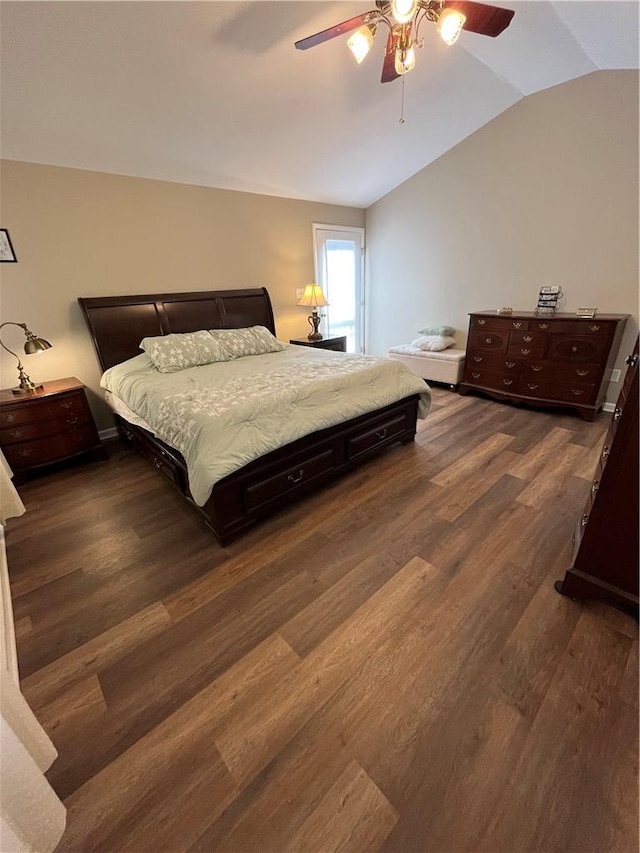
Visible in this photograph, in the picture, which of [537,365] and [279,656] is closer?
[279,656]

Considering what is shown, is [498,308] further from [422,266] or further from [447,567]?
[447,567]

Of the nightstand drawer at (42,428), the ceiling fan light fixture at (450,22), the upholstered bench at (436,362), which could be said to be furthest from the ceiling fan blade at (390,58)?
the nightstand drawer at (42,428)

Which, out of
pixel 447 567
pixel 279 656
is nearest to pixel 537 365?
pixel 447 567

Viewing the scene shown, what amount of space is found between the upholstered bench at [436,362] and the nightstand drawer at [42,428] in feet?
10.8

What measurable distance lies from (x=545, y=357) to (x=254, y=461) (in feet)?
10.2

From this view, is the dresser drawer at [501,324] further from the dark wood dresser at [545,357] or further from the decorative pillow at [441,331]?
the decorative pillow at [441,331]

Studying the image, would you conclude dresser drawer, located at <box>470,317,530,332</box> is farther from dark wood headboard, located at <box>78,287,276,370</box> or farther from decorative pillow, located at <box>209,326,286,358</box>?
dark wood headboard, located at <box>78,287,276,370</box>

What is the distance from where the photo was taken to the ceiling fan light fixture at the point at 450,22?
1594 millimetres

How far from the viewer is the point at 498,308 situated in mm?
4129

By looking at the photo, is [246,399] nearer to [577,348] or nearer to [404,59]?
[404,59]

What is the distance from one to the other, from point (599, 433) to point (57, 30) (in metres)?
4.57

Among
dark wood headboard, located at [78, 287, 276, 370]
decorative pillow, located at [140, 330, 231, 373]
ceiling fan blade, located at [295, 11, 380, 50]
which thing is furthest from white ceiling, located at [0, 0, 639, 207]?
decorative pillow, located at [140, 330, 231, 373]

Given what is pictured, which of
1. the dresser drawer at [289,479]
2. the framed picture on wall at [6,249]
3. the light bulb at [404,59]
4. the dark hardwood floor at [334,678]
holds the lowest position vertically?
the dark hardwood floor at [334,678]

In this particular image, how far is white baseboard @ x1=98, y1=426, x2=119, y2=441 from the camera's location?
338 centimetres
